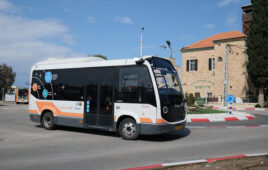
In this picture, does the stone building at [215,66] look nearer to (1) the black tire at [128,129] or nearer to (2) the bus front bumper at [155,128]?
(2) the bus front bumper at [155,128]

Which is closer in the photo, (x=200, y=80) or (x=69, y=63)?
(x=69, y=63)

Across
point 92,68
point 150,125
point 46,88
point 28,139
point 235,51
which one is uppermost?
point 235,51

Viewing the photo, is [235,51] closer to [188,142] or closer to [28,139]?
[188,142]

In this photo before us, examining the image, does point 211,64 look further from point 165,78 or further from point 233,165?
point 233,165

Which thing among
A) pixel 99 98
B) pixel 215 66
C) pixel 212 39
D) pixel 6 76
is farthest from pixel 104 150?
pixel 6 76

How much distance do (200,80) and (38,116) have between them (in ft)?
112

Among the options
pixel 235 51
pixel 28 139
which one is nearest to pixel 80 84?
pixel 28 139

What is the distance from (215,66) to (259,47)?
8413 mm

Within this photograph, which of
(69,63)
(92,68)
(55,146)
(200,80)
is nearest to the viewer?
(55,146)

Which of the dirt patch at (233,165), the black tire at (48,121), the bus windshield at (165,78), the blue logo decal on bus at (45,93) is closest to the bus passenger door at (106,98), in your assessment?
the bus windshield at (165,78)

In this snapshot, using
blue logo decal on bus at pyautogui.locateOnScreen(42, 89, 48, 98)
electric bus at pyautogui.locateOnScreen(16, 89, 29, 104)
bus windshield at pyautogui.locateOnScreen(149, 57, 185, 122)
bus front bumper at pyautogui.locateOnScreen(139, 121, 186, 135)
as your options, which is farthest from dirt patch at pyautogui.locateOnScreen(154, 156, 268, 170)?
electric bus at pyautogui.locateOnScreen(16, 89, 29, 104)

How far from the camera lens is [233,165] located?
5184mm

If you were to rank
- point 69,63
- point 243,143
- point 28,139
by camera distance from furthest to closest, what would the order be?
point 69,63 → point 28,139 → point 243,143

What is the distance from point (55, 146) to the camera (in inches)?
297
